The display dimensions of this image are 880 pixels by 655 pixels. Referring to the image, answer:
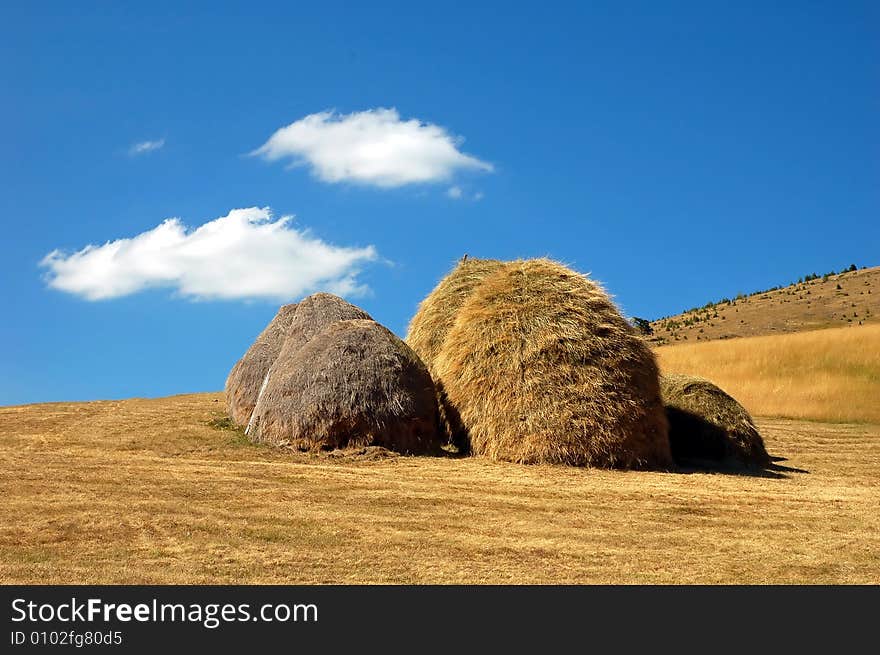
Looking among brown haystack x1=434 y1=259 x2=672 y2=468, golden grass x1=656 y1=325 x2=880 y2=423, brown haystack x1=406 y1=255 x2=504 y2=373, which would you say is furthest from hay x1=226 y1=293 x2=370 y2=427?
golden grass x1=656 y1=325 x2=880 y2=423

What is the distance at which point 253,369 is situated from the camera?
1825 cm

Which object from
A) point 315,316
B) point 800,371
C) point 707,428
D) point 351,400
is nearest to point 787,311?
point 800,371

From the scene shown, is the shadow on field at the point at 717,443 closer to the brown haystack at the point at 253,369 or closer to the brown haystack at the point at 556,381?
the brown haystack at the point at 556,381

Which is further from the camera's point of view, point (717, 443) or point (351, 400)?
point (717, 443)

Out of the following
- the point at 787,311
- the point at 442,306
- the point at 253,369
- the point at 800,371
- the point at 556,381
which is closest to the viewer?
the point at 556,381

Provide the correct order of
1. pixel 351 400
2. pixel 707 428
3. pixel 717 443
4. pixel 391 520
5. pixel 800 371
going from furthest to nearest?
1. pixel 800 371
2. pixel 707 428
3. pixel 717 443
4. pixel 351 400
5. pixel 391 520

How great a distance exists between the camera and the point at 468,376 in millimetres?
15523

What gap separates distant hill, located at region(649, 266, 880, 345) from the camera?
175 ft

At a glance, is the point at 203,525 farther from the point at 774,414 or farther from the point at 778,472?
the point at 774,414

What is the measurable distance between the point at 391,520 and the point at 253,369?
8935 millimetres

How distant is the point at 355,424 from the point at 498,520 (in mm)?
5376

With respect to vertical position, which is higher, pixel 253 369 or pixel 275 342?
pixel 275 342

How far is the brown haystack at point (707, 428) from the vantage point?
54.3 feet

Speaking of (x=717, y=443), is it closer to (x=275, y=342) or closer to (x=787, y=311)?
(x=275, y=342)
